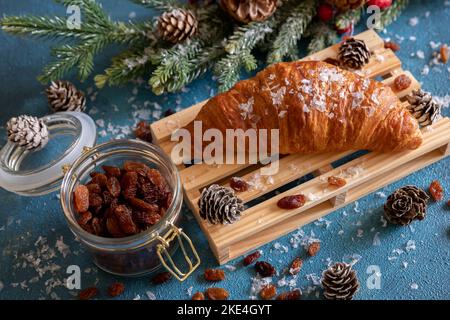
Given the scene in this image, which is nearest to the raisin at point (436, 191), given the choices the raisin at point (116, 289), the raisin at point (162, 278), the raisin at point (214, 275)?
the raisin at point (214, 275)

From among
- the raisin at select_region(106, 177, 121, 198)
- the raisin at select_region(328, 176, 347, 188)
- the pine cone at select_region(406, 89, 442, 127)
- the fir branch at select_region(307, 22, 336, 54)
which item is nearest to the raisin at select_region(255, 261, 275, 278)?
the raisin at select_region(328, 176, 347, 188)

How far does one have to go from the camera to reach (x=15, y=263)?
5.12ft

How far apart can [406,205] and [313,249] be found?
25cm

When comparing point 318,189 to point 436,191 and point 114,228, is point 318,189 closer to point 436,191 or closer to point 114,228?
point 436,191

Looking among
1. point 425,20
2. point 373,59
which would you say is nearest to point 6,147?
point 373,59

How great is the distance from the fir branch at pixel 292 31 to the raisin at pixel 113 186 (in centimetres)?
56

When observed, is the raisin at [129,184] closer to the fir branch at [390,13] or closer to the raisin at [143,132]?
the raisin at [143,132]

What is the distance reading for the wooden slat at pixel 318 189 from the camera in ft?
4.83

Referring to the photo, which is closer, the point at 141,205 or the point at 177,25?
the point at 141,205

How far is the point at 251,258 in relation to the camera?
1.52 meters

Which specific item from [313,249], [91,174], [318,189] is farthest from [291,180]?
[91,174]

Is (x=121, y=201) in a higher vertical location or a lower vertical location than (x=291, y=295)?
higher

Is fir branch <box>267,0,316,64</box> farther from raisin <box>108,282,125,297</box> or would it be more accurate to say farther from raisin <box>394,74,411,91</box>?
raisin <box>108,282,125,297</box>
